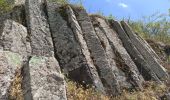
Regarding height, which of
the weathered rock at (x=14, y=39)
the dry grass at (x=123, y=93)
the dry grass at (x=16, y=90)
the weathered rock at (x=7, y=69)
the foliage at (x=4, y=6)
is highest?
the foliage at (x=4, y=6)

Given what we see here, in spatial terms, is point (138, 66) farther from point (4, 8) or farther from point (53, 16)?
point (4, 8)

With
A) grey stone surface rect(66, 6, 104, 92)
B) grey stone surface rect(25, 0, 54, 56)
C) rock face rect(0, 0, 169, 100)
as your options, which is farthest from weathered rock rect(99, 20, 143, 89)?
grey stone surface rect(25, 0, 54, 56)

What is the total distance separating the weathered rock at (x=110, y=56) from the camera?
21091 mm

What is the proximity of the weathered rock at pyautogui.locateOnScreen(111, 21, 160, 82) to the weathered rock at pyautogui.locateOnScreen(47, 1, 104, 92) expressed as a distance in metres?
3.97

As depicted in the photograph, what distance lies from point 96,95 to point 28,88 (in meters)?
5.67

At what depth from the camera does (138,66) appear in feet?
79.1

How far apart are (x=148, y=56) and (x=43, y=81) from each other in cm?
1369

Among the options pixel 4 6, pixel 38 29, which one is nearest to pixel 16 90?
pixel 38 29

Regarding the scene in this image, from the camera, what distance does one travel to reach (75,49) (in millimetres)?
21172

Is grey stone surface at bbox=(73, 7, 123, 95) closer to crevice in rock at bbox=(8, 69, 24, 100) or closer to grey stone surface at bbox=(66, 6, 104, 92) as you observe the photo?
grey stone surface at bbox=(66, 6, 104, 92)

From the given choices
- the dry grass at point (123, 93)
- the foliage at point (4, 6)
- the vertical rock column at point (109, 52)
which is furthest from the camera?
the foliage at point (4, 6)

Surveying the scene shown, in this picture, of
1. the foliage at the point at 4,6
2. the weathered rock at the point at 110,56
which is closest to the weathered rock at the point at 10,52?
the weathered rock at the point at 110,56

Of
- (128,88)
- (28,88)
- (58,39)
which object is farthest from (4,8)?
(28,88)

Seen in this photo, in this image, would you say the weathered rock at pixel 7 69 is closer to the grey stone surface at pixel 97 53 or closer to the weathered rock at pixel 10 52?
the weathered rock at pixel 10 52
